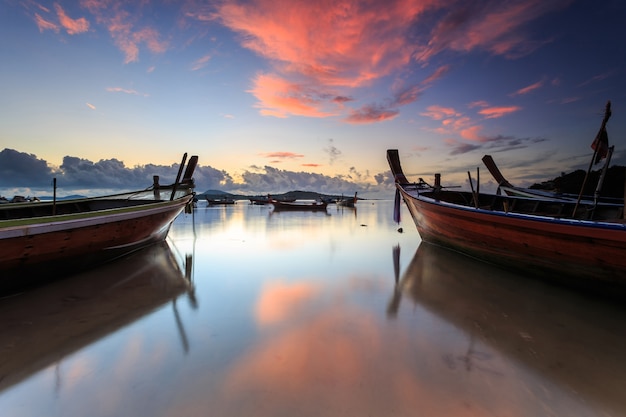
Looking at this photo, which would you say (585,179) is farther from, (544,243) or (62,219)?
(62,219)

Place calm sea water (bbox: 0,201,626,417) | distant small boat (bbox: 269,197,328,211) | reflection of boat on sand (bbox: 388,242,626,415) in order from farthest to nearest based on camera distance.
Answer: distant small boat (bbox: 269,197,328,211)
reflection of boat on sand (bbox: 388,242,626,415)
calm sea water (bbox: 0,201,626,417)

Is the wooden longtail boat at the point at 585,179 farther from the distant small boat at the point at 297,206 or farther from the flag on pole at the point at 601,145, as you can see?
the distant small boat at the point at 297,206

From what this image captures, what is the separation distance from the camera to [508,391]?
285 centimetres

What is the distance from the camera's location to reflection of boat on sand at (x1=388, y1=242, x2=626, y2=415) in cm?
309

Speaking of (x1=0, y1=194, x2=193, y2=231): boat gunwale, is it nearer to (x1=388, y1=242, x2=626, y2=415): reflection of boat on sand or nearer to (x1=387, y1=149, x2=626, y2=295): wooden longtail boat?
(x1=388, y1=242, x2=626, y2=415): reflection of boat on sand

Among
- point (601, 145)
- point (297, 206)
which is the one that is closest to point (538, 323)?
point (601, 145)

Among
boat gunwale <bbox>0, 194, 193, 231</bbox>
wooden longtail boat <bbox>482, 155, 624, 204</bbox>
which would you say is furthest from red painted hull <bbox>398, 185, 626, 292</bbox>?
boat gunwale <bbox>0, 194, 193, 231</bbox>

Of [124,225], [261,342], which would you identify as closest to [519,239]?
[261,342]

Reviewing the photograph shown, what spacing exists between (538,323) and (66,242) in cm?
926

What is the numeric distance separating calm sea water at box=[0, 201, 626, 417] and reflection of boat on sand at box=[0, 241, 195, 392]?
3 centimetres

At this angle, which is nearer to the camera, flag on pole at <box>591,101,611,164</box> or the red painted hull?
the red painted hull

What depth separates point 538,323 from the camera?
179 inches

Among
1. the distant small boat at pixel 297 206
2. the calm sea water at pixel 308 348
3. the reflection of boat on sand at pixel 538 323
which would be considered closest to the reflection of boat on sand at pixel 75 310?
the calm sea water at pixel 308 348

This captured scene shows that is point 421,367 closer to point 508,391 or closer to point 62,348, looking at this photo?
point 508,391
